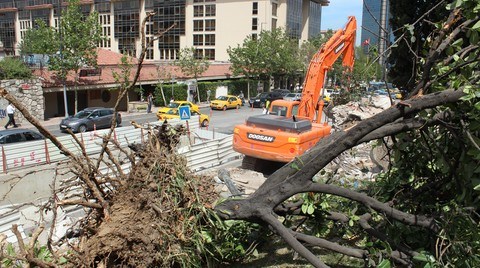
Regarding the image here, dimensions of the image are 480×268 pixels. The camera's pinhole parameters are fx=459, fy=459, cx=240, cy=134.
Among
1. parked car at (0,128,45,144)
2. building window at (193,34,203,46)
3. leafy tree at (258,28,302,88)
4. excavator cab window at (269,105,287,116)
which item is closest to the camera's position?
excavator cab window at (269,105,287,116)

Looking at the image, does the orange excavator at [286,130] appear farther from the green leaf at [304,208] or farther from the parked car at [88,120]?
the parked car at [88,120]

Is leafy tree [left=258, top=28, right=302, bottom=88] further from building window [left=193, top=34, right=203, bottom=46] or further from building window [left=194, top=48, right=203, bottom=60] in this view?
building window [left=193, top=34, right=203, bottom=46]

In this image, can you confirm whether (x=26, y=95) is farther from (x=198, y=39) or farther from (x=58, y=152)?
(x=198, y=39)

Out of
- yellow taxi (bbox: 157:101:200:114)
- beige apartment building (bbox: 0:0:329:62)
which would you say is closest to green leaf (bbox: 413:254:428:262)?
yellow taxi (bbox: 157:101:200:114)

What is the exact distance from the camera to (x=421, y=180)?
5.61 meters

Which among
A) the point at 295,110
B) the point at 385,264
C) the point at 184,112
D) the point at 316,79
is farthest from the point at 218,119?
the point at 385,264

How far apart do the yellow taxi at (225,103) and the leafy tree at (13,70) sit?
565 inches

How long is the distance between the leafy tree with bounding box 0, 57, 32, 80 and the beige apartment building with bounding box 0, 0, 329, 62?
24596 millimetres

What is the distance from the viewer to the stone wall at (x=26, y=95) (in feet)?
95.0

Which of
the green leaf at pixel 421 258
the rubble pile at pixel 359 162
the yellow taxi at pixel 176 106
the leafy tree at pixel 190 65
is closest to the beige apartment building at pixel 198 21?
the leafy tree at pixel 190 65

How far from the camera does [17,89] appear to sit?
97.0 ft

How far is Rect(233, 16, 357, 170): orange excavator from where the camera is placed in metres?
13.1

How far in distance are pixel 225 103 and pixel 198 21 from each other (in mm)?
27552

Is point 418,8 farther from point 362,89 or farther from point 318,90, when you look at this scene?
point 362,89
